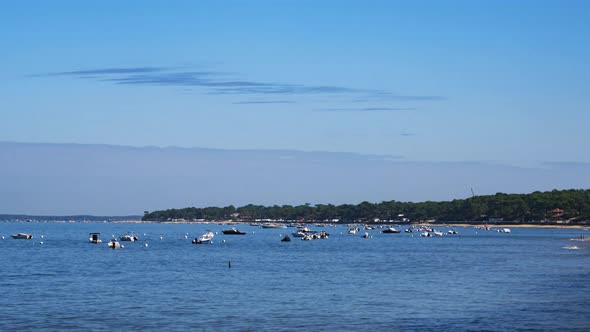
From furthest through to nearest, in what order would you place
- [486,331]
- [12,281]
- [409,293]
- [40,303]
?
[12,281]
[409,293]
[40,303]
[486,331]

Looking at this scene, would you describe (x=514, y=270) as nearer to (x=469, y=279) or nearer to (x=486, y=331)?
(x=469, y=279)

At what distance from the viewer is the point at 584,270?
3752 inches

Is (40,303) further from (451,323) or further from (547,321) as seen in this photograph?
(547,321)

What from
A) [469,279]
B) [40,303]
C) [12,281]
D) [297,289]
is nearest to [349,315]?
[297,289]

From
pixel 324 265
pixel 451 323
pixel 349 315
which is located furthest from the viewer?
pixel 324 265

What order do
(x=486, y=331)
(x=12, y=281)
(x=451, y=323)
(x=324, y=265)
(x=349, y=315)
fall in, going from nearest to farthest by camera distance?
(x=486, y=331)
(x=451, y=323)
(x=349, y=315)
(x=12, y=281)
(x=324, y=265)

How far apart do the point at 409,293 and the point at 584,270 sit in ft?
107

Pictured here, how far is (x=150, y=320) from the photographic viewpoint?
55.0 meters

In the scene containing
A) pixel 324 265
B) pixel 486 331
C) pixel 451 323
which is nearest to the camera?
pixel 486 331

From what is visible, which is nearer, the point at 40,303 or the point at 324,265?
the point at 40,303

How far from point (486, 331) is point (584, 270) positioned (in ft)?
164

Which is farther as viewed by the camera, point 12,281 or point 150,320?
point 12,281

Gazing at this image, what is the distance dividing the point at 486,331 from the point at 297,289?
28202mm

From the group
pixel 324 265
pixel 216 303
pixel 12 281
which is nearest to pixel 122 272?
pixel 12 281
